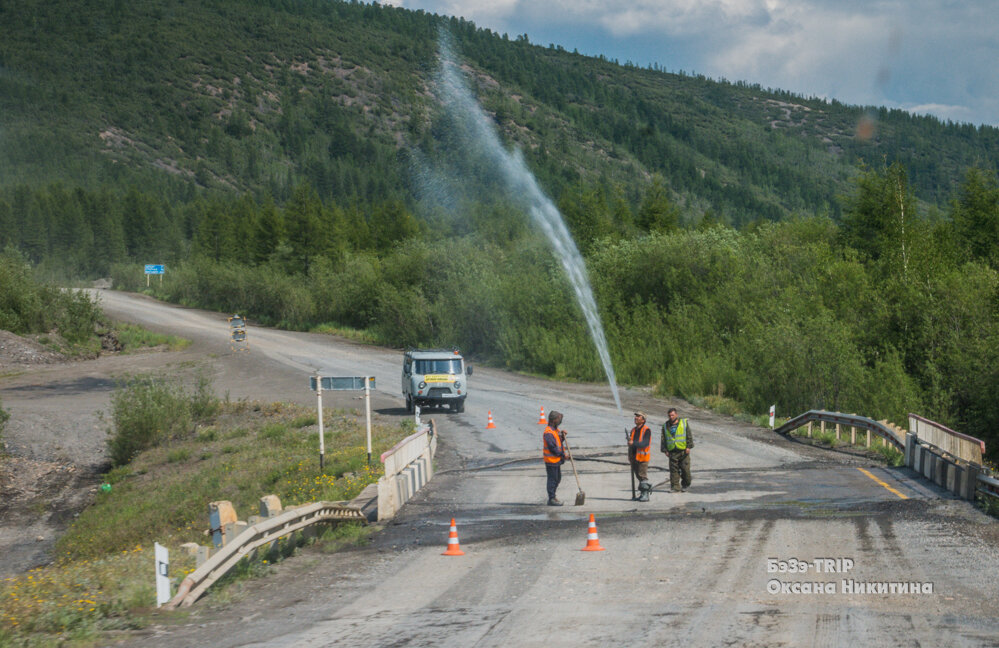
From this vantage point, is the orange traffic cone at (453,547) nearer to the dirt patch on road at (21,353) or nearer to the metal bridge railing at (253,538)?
the metal bridge railing at (253,538)

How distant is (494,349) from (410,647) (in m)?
46.0

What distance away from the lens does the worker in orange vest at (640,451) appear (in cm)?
1694

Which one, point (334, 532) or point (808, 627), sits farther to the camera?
point (334, 532)

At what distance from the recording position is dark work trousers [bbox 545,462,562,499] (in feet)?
54.7

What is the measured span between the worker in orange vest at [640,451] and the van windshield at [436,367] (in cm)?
1554

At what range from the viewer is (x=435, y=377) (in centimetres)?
3206

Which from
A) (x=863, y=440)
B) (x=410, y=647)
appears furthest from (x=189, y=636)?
(x=863, y=440)

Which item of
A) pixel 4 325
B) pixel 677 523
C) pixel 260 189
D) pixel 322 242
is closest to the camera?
pixel 677 523

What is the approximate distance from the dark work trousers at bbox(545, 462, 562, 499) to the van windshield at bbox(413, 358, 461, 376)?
15558mm

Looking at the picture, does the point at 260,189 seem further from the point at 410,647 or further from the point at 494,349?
the point at 410,647

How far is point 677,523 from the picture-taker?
1499 cm

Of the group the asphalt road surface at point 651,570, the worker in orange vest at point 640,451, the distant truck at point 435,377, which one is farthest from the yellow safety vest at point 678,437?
the distant truck at point 435,377

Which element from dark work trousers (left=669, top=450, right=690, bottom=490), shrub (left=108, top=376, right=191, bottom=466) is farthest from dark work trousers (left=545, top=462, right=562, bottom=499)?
shrub (left=108, top=376, right=191, bottom=466)

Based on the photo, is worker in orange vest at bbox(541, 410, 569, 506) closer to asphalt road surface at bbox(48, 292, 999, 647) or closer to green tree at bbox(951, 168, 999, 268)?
asphalt road surface at bbox(48, 292, 999, 647)
